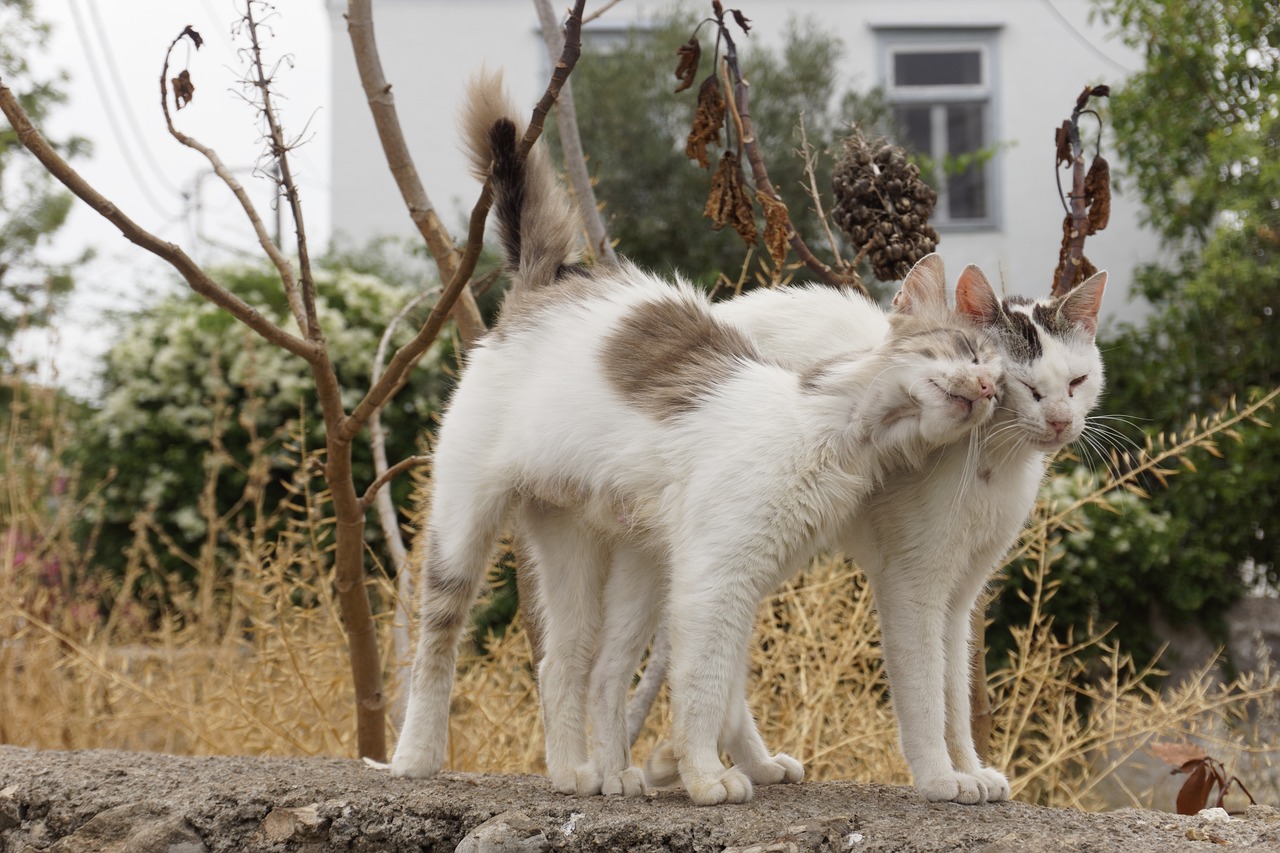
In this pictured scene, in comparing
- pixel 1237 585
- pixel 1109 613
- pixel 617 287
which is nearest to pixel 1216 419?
pixel 617 287

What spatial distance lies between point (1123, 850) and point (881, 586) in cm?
57

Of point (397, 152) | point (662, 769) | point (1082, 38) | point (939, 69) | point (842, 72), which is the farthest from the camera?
point (939, 69)

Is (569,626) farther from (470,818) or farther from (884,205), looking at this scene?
(884,205)

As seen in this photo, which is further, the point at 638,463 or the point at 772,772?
the point at 772,772

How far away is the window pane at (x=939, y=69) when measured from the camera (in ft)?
32.0

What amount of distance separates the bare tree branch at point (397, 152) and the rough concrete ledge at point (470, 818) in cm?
104

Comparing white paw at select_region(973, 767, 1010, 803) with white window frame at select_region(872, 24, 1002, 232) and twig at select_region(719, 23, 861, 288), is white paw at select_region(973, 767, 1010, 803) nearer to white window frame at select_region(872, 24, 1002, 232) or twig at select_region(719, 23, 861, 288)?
twig at select_region(719, 23, 861, 288)

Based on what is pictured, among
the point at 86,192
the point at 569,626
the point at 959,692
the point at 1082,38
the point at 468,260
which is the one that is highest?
the point at 1082,38

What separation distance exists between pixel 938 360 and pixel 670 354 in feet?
1.68

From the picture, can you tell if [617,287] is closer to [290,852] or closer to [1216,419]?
[290,852]

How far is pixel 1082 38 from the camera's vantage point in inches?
365

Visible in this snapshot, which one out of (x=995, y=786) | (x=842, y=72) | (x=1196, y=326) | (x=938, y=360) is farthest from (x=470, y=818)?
(x=842, y=72)

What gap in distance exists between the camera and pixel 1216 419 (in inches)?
122

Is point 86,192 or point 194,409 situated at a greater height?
point 86,192
